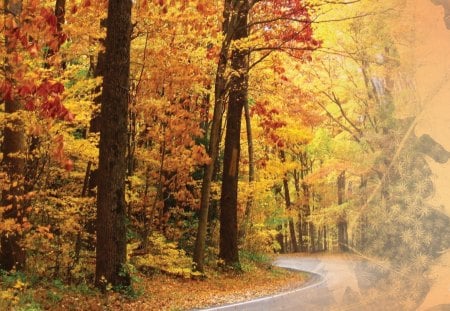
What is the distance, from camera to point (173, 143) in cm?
1661

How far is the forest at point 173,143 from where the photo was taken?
23.6 feet

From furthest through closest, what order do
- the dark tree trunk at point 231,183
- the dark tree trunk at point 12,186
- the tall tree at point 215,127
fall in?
the dark tree trunk at point 231,183 → the tall tree at point 215,127 → the dark tree trunk at point 12,186

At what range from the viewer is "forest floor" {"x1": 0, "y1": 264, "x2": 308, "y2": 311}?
945cm

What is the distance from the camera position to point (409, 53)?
23.6 feet

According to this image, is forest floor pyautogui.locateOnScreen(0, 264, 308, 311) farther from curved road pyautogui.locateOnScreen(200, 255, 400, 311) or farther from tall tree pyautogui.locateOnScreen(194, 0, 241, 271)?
tall tree pyautogui.locateOnScreen(194, 0, 241, 271)

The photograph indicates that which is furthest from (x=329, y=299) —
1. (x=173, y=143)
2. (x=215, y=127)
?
(x=173, y=143)

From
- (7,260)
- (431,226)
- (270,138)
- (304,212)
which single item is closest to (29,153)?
(7,260)

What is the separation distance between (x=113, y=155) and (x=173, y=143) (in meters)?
6.36

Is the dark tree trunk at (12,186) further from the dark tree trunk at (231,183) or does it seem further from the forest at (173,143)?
the dark tree trunk at (231,183)

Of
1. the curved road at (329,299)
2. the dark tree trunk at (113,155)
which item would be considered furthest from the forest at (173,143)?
the curved road at (329,299)

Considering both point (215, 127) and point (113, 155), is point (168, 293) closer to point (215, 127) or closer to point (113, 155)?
point (113, 155)

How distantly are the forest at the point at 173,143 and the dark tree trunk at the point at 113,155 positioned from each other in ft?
0.09

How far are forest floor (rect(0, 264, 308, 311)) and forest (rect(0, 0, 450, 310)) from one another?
72 millimetres

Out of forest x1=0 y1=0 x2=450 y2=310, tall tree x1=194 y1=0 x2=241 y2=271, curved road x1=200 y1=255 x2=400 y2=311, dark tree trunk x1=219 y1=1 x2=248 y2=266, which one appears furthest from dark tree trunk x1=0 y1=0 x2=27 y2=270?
dark tree trunk x1=219 y1=1 x2=248 y2=266
